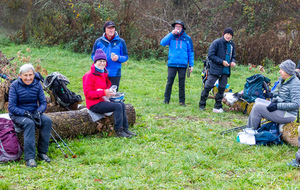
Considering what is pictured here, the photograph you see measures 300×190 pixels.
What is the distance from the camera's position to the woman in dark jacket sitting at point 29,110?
447cm

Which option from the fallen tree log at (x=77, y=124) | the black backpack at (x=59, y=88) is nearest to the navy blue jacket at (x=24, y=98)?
the fallen tree log at (x=77, y=124)

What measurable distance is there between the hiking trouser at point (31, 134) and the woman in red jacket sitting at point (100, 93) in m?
0.95

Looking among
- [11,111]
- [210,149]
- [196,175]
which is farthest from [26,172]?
[210,149]

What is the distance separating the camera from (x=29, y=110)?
15.4 ft

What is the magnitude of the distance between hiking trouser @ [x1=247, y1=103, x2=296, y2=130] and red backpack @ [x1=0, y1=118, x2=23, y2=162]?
3940 mm

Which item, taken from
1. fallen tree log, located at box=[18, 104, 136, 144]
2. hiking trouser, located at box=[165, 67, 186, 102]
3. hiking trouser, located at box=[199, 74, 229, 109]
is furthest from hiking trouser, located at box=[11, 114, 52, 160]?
hiking trouser, located at box=[199, 74, 229, 109]

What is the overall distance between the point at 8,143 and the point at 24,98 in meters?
0.69

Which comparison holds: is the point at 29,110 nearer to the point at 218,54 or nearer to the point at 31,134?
the point at 31,134

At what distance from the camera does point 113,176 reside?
3986 millimetres

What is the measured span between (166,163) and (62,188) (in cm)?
148

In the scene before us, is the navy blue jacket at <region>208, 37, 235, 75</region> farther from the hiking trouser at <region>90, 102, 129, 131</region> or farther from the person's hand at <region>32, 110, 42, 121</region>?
the person's hand at <region>32, 110, 42, 121</region>

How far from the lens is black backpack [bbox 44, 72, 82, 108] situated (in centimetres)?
619

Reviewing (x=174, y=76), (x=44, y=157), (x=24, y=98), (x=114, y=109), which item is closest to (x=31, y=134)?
(x=44, y=157)

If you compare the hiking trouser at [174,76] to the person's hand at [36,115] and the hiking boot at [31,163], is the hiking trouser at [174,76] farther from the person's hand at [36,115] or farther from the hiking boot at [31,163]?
the hiking boot at [31,163]
